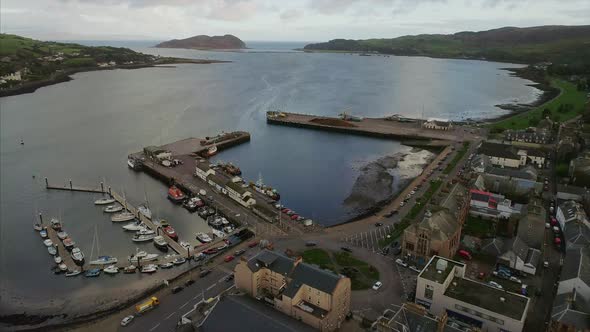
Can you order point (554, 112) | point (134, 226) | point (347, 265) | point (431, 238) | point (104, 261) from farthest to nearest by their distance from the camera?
point (554, 112), point (134, 226), point (104, 261), point (347, 265), point (431, 238)

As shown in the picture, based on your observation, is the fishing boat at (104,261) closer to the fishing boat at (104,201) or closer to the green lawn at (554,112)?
the fishing boat at (104,201)

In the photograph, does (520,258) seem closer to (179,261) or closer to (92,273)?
(179,261)

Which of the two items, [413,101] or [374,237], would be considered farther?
[413,101]

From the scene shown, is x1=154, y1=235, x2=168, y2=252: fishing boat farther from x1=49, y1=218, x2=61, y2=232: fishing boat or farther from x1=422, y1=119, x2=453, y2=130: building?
x1=422, y1=119, x2=453, y2=130: building

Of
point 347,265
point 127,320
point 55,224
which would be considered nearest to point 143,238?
point 55,224

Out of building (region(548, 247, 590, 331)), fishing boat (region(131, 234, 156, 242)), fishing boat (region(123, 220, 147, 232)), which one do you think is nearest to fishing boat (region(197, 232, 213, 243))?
fishing boat (region(131, 234, 156, 242))

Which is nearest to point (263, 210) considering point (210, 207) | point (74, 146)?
point (210, 207)

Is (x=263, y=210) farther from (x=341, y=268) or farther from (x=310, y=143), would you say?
(x=310, y=143)
